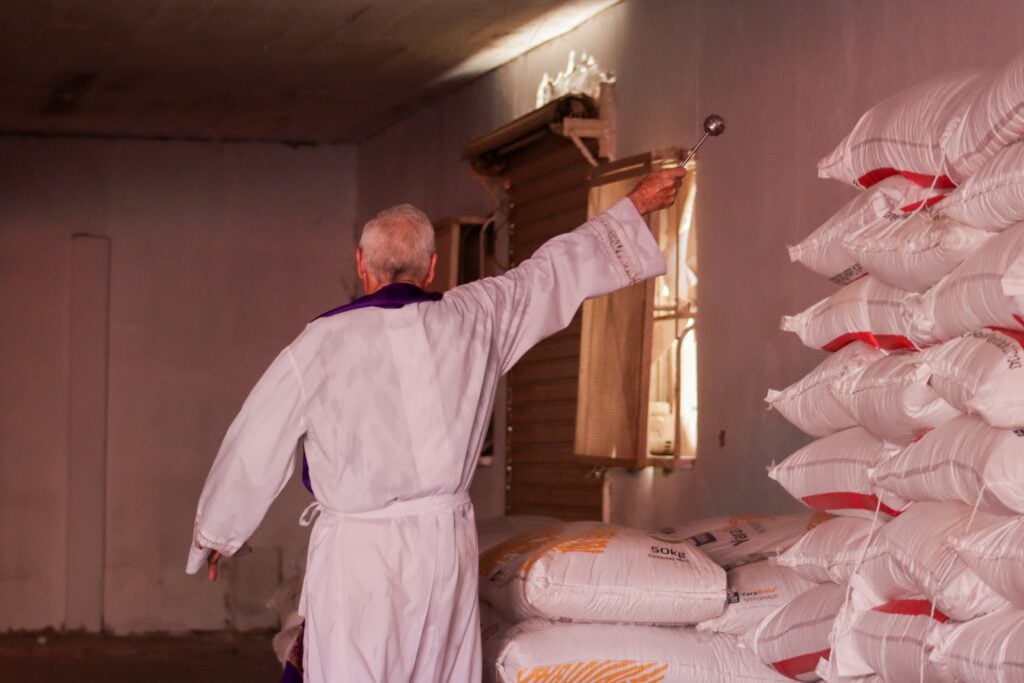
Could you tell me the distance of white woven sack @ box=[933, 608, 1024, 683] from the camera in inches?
97.3

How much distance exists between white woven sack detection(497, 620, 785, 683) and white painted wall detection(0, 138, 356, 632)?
20.5 feet

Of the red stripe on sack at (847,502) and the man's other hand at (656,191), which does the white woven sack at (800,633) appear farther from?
the man's other hand at (656,191)

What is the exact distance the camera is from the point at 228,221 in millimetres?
9672

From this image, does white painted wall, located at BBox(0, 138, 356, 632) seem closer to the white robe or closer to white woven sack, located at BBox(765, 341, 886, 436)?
the white robe

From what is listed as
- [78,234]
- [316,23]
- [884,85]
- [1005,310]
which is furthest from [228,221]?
[1005,310]

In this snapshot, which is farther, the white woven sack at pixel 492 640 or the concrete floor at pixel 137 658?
the concrete floor at pixel 137 658

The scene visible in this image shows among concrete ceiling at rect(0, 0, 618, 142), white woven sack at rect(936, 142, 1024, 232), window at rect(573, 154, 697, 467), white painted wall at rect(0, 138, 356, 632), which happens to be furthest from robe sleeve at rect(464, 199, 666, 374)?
white painted wall at rect(0, 138, 356, 632)

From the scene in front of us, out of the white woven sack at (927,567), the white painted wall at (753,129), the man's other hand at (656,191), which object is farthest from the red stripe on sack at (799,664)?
the white painted wall at (753,129)

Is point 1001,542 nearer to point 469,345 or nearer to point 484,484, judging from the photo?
point 469,345

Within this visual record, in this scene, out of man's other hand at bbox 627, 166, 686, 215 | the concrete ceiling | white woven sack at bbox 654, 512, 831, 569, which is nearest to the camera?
man's other hand at bbox 627, 166, 686, 215

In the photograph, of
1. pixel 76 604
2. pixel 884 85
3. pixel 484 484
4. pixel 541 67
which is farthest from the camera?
pixel 76 604

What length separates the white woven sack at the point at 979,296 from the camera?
99.3 inches

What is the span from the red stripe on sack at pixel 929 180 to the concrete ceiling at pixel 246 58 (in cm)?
322

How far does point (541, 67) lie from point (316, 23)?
1027 millimetres
